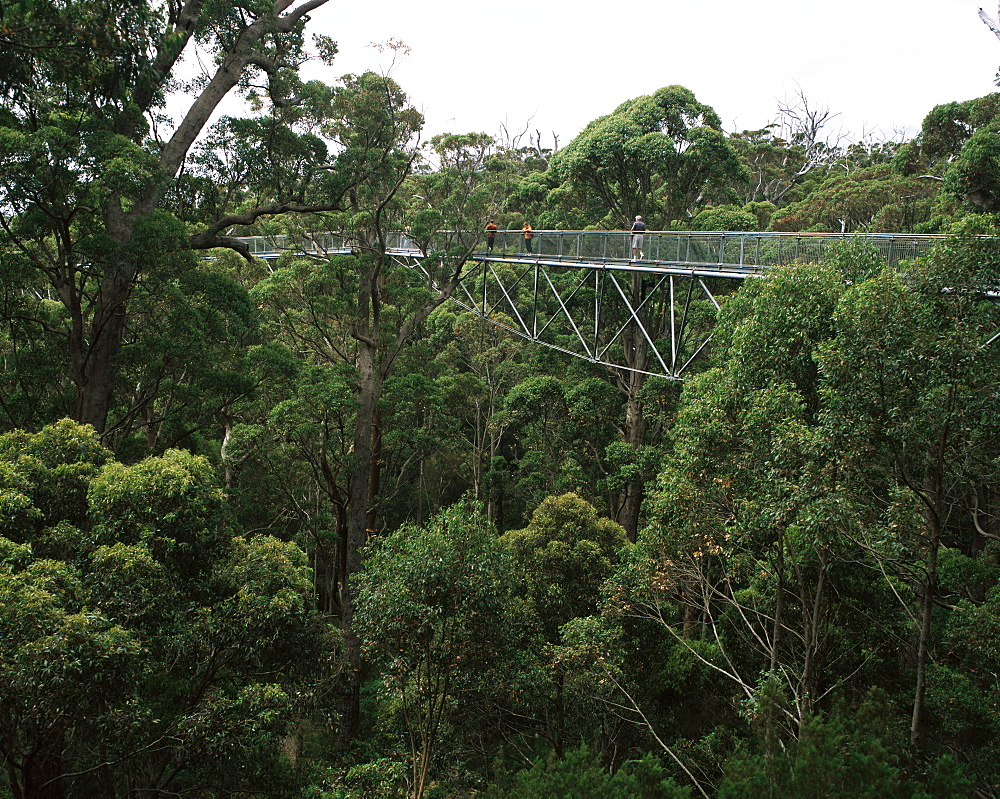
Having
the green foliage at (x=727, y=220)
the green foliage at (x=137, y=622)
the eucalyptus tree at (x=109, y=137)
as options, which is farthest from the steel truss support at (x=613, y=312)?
the green foliage at (x=137, y=622)

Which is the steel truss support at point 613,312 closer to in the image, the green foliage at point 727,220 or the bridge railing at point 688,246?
the bridge railing at point 688,246

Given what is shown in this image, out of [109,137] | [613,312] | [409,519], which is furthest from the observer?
[613,312]

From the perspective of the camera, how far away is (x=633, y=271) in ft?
42.2

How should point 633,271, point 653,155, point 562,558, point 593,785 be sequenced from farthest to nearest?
1. point 653,155
2. point 633,271
3. point 562,558
4. point 593,785

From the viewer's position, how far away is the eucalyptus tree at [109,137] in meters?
6.78

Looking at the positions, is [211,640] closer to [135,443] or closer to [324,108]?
[135,443]

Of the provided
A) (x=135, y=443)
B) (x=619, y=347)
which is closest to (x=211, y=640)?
(x=135, y=443)

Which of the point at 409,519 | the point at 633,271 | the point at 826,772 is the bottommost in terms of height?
the point at 409,519

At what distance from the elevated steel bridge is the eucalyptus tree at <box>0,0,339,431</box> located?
3297mm

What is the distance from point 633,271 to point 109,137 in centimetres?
825

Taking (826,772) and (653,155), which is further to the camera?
(653,155)

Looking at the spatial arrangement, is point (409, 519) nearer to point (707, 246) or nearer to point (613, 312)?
point (707, 246)

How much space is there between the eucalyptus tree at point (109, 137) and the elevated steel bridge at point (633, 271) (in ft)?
10.8

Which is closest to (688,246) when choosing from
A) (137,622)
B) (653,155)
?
(653,155)
